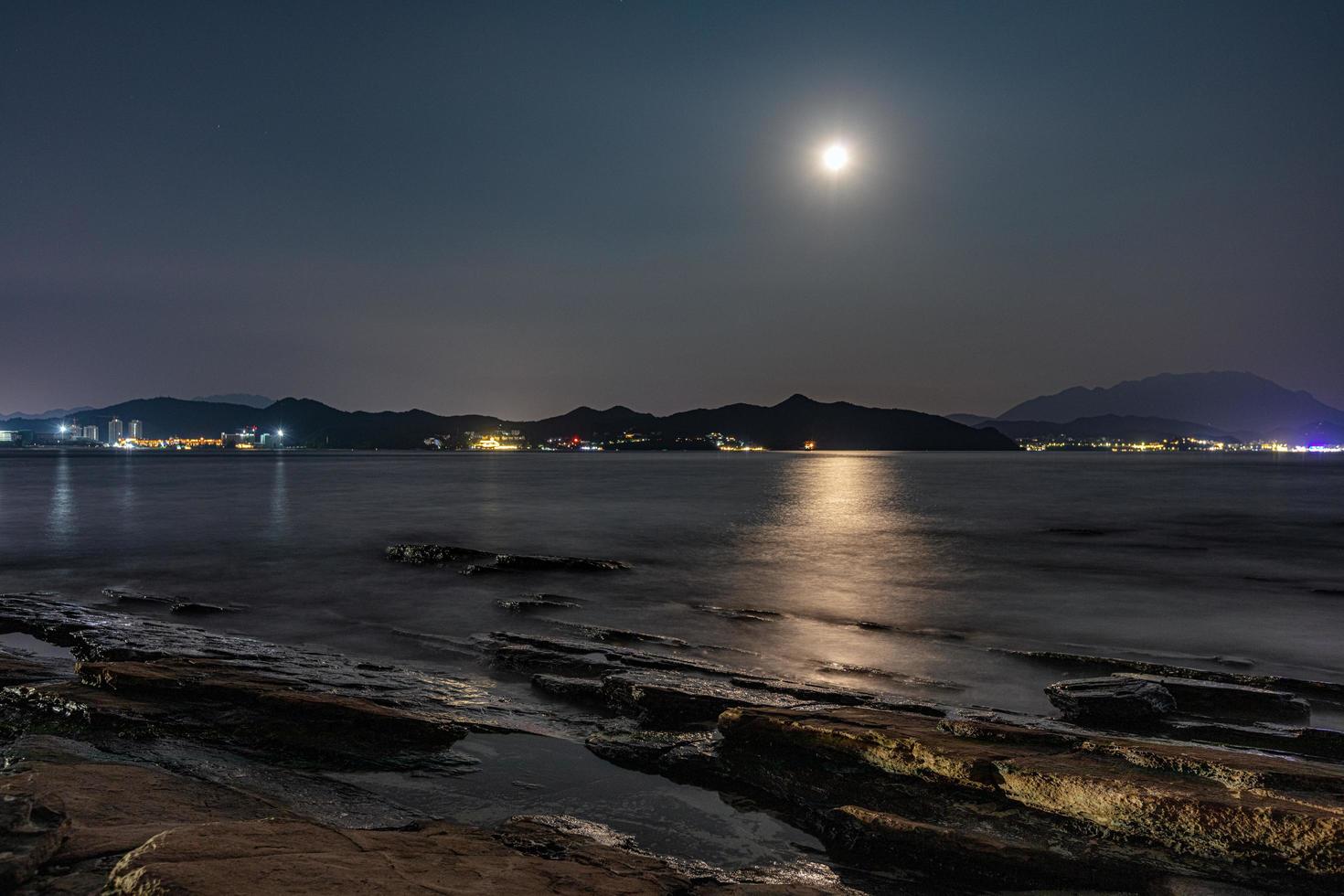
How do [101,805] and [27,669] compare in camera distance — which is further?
[27,669]

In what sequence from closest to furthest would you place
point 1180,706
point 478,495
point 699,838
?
point 699,838 < point 1180,706 < point 478,495

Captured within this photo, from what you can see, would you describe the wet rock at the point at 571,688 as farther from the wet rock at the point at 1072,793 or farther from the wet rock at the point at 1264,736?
the wet rock at the point at 1264,736

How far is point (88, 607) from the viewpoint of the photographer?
667 inches

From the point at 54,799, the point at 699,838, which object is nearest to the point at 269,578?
the point at 54,799

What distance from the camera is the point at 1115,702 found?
9.73m

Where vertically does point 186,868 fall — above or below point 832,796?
above

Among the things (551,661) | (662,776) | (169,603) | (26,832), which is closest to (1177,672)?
(662,776)

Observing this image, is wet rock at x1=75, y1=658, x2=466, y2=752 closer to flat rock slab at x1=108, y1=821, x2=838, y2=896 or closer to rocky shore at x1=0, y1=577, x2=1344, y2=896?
rocky shore at x1=0, y1=577, x2=1344, y2=896

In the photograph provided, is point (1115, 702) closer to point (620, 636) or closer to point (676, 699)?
point (676, 699)

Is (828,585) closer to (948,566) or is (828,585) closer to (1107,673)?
(948,566)

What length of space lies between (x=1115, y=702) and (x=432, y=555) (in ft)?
66.9

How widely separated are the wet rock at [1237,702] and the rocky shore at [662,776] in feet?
0.13

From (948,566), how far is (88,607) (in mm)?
25435

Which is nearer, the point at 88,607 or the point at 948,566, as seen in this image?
the point at 88,607
